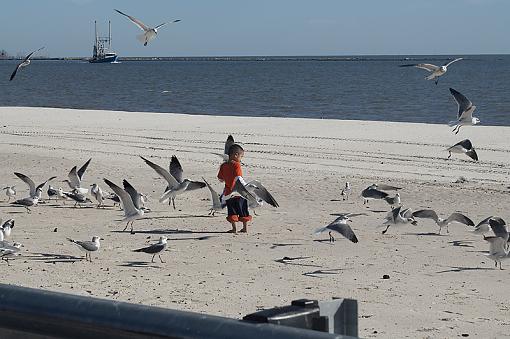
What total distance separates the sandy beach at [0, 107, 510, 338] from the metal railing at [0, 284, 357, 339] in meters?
4.59

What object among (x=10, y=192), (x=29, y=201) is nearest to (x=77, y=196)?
(x=29, y=201)

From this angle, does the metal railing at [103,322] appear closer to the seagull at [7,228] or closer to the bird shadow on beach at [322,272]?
the bird shadow on beach at [322,272]

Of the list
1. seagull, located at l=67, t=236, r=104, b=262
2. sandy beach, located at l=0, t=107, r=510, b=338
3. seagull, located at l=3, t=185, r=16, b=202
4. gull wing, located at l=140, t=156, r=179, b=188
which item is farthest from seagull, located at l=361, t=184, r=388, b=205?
seagull, located at l=3, t=185, r=16, b=202

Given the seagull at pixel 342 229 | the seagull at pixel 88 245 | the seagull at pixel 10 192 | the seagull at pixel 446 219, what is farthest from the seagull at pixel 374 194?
the seagull at pixel 10 192

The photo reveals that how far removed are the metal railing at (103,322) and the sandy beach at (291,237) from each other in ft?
15.1

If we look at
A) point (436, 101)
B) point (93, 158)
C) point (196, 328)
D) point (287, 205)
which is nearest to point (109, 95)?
point (436, 101)

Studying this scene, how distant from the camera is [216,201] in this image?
12883mm

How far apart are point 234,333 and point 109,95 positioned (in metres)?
60.8

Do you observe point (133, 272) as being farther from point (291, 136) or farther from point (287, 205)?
point (291, 136)

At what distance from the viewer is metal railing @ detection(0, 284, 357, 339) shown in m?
2.48

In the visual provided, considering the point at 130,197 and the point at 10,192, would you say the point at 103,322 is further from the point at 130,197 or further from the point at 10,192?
the point at 10,192

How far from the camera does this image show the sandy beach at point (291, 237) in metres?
8.48

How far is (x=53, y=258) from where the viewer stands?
10398 mm

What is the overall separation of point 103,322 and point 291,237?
9.13 metres
